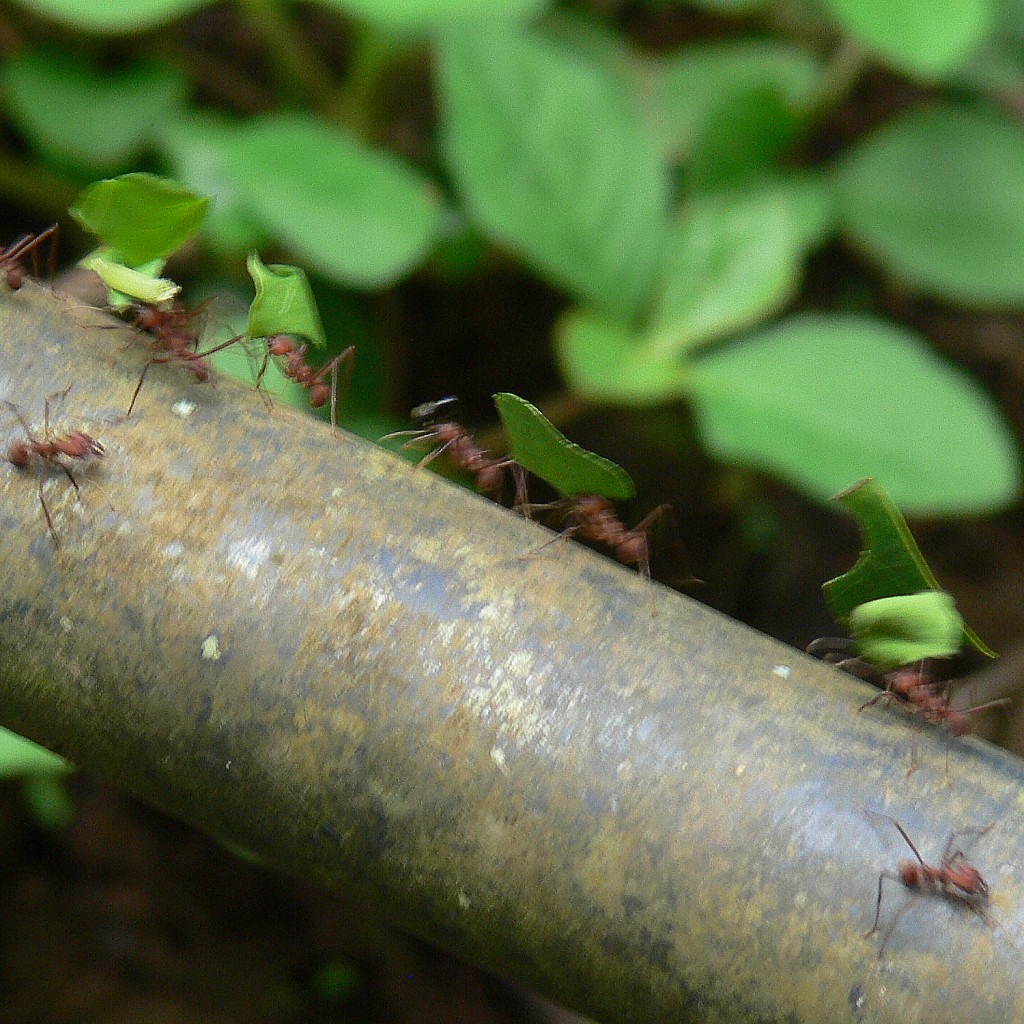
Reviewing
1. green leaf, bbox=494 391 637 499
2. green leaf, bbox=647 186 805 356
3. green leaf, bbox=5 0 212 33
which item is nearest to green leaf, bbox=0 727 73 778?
green leaf, bbox=494 391 637 499

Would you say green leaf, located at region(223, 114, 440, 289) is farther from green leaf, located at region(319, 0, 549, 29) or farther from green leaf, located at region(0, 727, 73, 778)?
green leaf, located at region(0, 727, 73, 778)

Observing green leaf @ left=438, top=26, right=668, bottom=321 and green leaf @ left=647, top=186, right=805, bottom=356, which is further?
green leaf @ left=647, top=186, right=805, bottom=356

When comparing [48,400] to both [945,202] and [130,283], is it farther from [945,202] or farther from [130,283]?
[945,202]

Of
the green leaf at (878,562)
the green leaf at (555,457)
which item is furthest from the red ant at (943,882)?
the green leaf at (555,457)

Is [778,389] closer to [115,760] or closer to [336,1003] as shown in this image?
[336,1003]

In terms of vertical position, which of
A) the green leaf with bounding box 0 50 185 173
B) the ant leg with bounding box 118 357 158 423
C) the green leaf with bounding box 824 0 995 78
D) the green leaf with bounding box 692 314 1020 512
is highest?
the ant leg with bounding box 118 357 158 423

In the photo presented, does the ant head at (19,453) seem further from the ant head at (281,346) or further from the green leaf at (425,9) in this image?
the green leaf at (425,9)

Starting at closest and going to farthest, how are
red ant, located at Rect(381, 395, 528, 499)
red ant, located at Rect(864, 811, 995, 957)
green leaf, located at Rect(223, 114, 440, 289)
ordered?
red ant, located at Rect(864, 811, 995, 957) → red ant, located at Rect(381, 395, 528, 499) → green leaf, located at Rect(223, 114, 440, 289)
